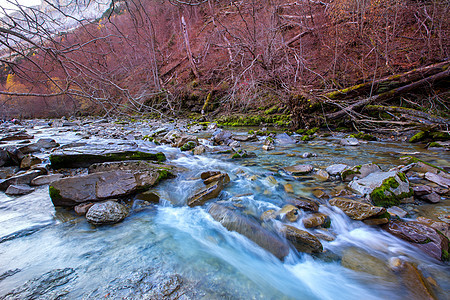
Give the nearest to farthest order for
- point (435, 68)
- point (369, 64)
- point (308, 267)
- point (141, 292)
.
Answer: point (141, 292)
point (308, 267)
point (435, 68)
point (369, 64)

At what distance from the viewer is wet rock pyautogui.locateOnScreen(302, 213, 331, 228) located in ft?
7.52

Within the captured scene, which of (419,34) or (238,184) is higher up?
(419,34)

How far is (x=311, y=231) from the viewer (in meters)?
2.24

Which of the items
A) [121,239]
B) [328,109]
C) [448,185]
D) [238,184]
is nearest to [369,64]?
[328,109]

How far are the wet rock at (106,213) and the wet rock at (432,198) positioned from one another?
3.86 m

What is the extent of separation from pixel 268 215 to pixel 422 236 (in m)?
1.50

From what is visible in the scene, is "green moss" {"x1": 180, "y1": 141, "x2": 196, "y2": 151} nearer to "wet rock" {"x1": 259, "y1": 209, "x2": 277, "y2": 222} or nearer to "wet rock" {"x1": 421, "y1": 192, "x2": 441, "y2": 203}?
"wet rock" {"x1": 259, "y1": 209, "x2": 277, "y2": 222}

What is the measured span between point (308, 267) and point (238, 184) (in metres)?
1.72

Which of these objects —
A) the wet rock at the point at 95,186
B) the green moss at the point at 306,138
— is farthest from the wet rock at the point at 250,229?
the green moss at the point at 306,138

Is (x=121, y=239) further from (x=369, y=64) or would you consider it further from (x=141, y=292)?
(x=369, y=64)

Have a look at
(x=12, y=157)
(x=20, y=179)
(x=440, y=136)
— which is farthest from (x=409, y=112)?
(x=12, y=157)

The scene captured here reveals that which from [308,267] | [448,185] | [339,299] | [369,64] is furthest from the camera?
Result: [369,64]

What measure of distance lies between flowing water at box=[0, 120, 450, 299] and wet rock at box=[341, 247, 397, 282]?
0.11 feet

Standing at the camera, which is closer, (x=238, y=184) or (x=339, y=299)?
(x=339, y=299)
